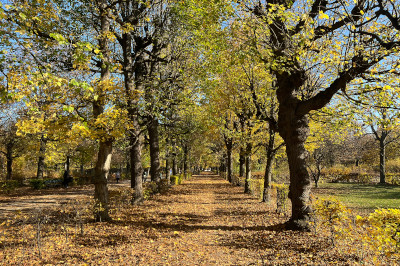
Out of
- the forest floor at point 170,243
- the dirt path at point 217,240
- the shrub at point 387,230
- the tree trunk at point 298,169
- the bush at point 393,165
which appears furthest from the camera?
the bush at point 393,165

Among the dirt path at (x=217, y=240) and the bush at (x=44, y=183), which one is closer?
the dirt path at (x=217, y=240)

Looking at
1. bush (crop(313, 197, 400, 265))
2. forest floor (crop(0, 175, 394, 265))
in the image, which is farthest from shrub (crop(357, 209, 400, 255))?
forest floor (crop(0, 175, 394, 265))

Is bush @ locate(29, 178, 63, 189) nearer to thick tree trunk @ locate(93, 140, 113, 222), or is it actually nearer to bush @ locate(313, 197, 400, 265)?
thick tree trunk @ locate(93, 140, 113, 222)

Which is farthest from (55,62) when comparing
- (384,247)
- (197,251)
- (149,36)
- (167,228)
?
(384,247)

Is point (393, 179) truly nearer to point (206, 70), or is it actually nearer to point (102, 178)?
point (206, 70)

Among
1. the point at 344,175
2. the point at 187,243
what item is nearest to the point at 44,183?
the point at 187,243

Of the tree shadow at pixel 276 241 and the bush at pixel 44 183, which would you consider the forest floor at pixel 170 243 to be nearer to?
the tree shadow at pixel 276 241

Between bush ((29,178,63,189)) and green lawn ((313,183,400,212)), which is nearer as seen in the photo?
green lawn ((313,183,400,212))

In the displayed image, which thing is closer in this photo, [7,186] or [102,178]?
[102,178]

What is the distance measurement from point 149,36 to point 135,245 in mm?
9637

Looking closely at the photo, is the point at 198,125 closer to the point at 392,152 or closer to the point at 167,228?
the point at 167,228

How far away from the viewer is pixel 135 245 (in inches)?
238

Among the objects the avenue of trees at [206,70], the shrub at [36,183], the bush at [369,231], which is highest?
the avenue of trees at [206,70]

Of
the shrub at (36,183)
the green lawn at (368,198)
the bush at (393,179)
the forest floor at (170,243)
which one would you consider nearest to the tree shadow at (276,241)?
the forest floor at (170,243)
